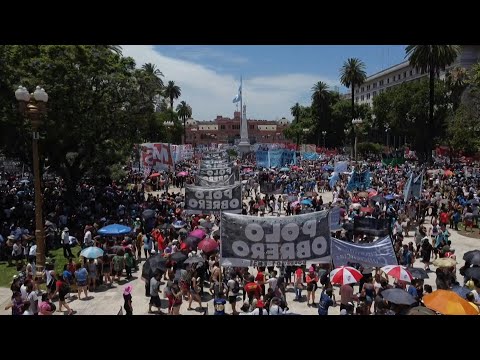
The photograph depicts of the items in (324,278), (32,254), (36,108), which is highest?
(36,108)

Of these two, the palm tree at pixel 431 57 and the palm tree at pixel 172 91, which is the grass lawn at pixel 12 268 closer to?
the palm tree at pixel 431 57

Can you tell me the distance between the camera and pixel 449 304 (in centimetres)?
895

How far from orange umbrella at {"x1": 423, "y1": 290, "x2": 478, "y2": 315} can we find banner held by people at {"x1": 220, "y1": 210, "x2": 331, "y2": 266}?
2.76 m

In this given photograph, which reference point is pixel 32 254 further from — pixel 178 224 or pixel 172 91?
pixel 172 91

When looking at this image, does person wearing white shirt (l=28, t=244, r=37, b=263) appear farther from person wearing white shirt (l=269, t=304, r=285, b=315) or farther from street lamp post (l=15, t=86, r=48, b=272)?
person wearing white shirt (l=269, t=304, r=285, b=315)

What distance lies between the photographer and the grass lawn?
50.6ft

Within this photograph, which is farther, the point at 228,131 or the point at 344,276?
the point at 228,131

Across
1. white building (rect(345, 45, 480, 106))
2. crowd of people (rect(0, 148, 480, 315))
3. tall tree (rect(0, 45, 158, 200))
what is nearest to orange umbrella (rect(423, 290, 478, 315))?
crowd of people (rect(0, 148, 480, 315))

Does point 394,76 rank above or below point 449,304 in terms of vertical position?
above

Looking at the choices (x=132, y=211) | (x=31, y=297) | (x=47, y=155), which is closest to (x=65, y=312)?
(x=31, y=297)

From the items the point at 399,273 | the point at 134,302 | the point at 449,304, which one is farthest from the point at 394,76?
the point at 449,304

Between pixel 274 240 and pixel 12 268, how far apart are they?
35.3 feet

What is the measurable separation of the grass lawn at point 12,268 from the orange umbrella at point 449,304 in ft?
39.4
